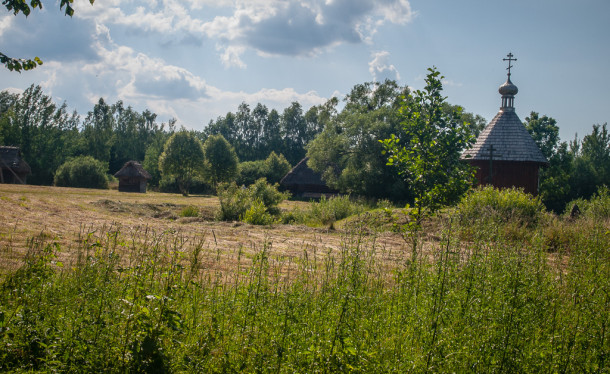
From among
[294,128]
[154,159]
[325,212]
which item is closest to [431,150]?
[325,212]

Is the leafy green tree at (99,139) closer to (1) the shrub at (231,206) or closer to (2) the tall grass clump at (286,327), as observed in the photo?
(1) the shrub at (231,206)

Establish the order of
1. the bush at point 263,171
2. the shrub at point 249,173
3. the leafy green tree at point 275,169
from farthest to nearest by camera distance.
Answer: the leafy green tree at point 275,169 < the bush at point 263,171 < the shrub at point 249,173

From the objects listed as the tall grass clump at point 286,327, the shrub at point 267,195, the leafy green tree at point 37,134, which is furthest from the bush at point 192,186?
the tall grass clump at point 286,327

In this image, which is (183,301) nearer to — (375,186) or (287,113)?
(375,186)

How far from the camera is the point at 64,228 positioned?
35.4ft

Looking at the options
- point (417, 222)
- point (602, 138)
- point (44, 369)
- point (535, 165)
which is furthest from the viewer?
point (602, 138)

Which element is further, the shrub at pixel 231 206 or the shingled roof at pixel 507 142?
the shingled roof at pixel 507 142

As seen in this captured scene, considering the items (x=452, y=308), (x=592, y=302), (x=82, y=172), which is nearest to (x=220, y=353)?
(x=452, y=308)

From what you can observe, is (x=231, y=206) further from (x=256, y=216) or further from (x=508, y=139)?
(x=508, y=139)

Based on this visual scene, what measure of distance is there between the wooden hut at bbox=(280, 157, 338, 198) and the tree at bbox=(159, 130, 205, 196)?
28.5 feet

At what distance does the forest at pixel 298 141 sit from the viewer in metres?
30.1

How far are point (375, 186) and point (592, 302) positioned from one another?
2481cm

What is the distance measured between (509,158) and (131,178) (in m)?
35.8

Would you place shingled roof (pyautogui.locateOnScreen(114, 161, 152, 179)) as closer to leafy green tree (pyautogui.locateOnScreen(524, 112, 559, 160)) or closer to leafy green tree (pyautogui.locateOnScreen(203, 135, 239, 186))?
leafy green tree (pyautogui.locateOnScreen(203, 135, 239, 186))
